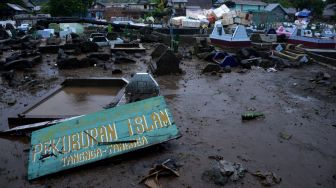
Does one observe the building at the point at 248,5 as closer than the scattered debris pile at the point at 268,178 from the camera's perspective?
No

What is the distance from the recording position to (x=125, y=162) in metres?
6.31

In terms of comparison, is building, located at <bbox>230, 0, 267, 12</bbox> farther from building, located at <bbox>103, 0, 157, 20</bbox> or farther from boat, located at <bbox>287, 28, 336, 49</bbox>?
boat, located at <bbox>287, 28, 336, 49</bbox>

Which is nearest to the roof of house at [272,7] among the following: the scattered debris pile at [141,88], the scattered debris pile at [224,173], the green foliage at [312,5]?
the green foliage at [312,5]

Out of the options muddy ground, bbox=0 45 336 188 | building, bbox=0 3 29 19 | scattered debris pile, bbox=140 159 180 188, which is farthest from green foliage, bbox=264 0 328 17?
scattered debris pile, bbox=140 159 180 188

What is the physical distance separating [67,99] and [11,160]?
4217mm

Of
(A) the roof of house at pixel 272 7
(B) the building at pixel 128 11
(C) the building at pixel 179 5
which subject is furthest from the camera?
(B) the building at pixel 128 11

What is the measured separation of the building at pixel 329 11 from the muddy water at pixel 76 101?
2360 inches

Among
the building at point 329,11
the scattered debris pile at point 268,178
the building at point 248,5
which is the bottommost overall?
the scattered debris pile at point 268,178

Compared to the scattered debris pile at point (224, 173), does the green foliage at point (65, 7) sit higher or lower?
higher

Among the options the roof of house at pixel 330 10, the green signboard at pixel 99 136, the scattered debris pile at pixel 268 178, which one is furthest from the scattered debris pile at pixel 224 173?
the roof of house at pixel 330 10

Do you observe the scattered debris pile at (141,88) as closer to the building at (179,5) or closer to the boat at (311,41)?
the boat at (311,41)

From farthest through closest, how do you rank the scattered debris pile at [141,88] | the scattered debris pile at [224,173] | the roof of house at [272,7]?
the roof of house at [272,7]
the scattered debris pile at [141,88]
the scattered debris pile at [224,173]

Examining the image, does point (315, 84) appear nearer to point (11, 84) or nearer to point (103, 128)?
point (103, 128)

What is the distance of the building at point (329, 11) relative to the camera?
6053 cm
